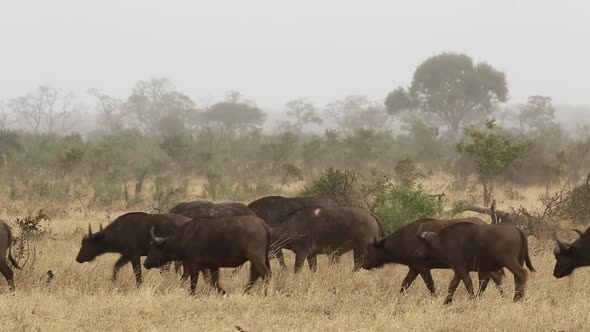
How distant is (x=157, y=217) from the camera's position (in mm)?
10008

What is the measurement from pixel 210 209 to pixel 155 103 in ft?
304

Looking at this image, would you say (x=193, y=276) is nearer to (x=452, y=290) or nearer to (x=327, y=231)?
(x=327, y=231)

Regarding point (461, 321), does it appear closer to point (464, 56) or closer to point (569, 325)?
point (569, 325)

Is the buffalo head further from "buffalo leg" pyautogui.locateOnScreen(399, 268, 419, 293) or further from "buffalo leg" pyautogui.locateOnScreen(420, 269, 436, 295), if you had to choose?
"buffalo leg" pyautogui.locateOnScreen(420, 269, 436, 295)

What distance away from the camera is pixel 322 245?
10.7m

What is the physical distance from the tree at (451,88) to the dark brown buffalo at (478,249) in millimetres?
46257

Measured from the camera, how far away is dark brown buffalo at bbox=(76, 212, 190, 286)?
9914 millimetres

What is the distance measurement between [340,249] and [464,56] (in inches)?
1928

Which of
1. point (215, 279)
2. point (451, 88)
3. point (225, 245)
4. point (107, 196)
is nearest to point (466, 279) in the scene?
point (225, 245)

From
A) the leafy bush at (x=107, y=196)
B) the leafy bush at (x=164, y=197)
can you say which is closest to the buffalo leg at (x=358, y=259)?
the leafy bush at (x=164, y=197)

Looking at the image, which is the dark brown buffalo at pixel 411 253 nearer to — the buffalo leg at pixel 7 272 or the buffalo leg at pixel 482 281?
the buffalo leg at pixel 482 281

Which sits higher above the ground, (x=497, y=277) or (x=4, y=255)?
(x=4, y=255)

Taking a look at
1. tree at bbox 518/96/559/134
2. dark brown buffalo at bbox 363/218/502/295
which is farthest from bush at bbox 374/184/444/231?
tree at bbox 518/96/559/134

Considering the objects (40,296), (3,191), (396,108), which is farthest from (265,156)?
(40,296)
